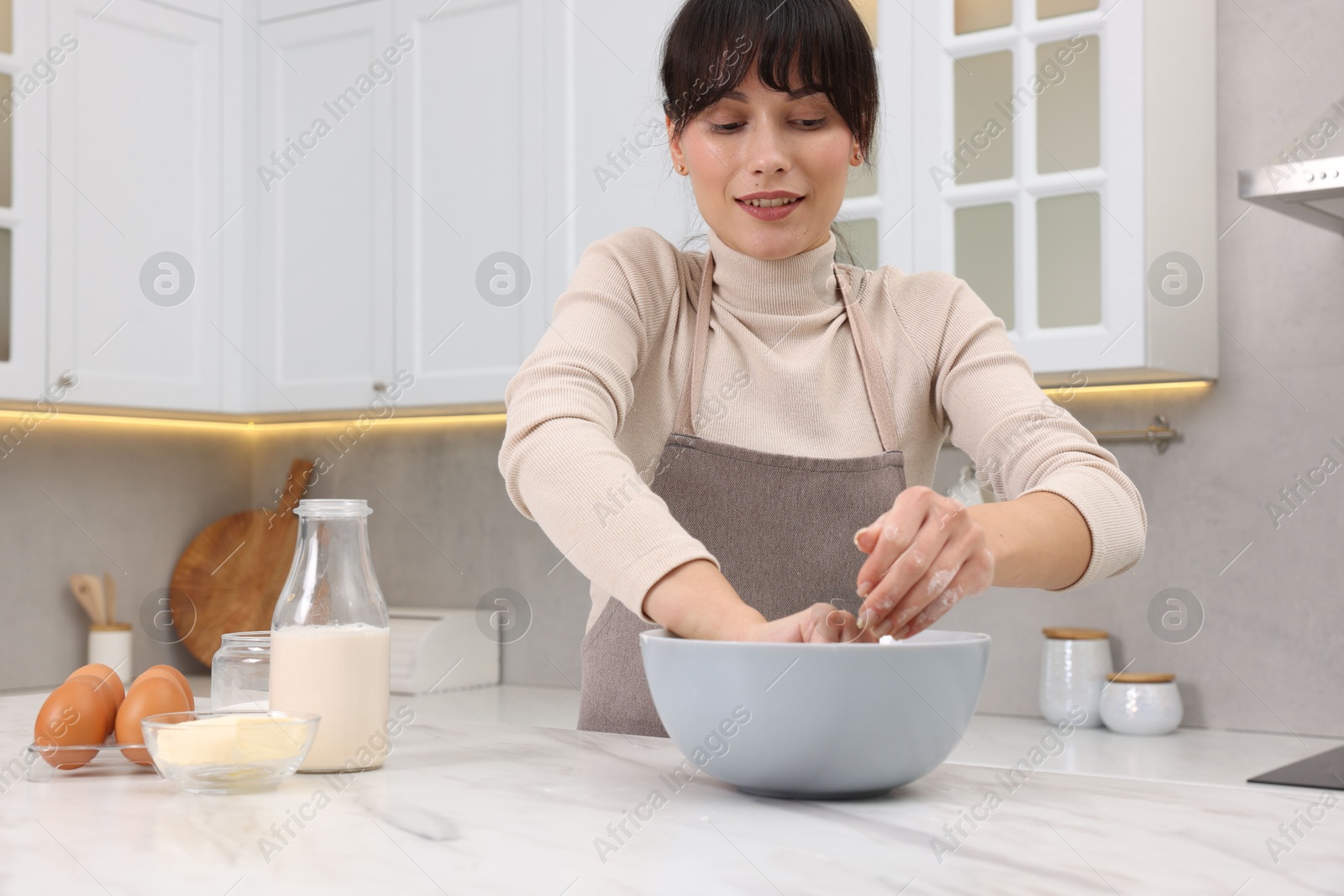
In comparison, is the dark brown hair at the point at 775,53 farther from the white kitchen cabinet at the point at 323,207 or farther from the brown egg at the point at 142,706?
the white kitchen cabinet at the point at 323,207

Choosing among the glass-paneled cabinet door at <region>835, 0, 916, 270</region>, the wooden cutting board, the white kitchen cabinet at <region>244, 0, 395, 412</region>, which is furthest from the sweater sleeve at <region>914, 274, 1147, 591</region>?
the wooden cutting board

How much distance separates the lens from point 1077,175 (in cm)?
193

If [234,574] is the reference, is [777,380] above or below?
above

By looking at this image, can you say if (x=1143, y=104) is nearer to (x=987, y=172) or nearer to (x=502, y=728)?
(x=987, y=172)

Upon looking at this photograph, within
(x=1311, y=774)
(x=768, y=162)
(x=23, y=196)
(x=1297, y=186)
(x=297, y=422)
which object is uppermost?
(x=23, y=196)

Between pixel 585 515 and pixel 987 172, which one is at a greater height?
pixel 987 172

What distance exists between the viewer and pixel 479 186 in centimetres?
243

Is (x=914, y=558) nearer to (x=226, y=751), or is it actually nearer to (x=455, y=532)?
(x=226, y=751)

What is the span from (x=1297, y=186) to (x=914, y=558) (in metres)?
1.26

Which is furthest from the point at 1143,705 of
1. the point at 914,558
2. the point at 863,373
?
the point at 914,558

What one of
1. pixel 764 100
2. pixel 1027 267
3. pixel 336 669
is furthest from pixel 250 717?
pixel 1027 267

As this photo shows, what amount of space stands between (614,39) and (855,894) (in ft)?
6.54

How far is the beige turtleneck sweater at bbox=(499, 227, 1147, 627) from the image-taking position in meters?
0.95

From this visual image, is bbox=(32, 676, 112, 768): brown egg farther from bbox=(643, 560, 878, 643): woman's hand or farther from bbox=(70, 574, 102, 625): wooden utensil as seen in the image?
bbox=(70, 574, 102, 625): wooden utensil
